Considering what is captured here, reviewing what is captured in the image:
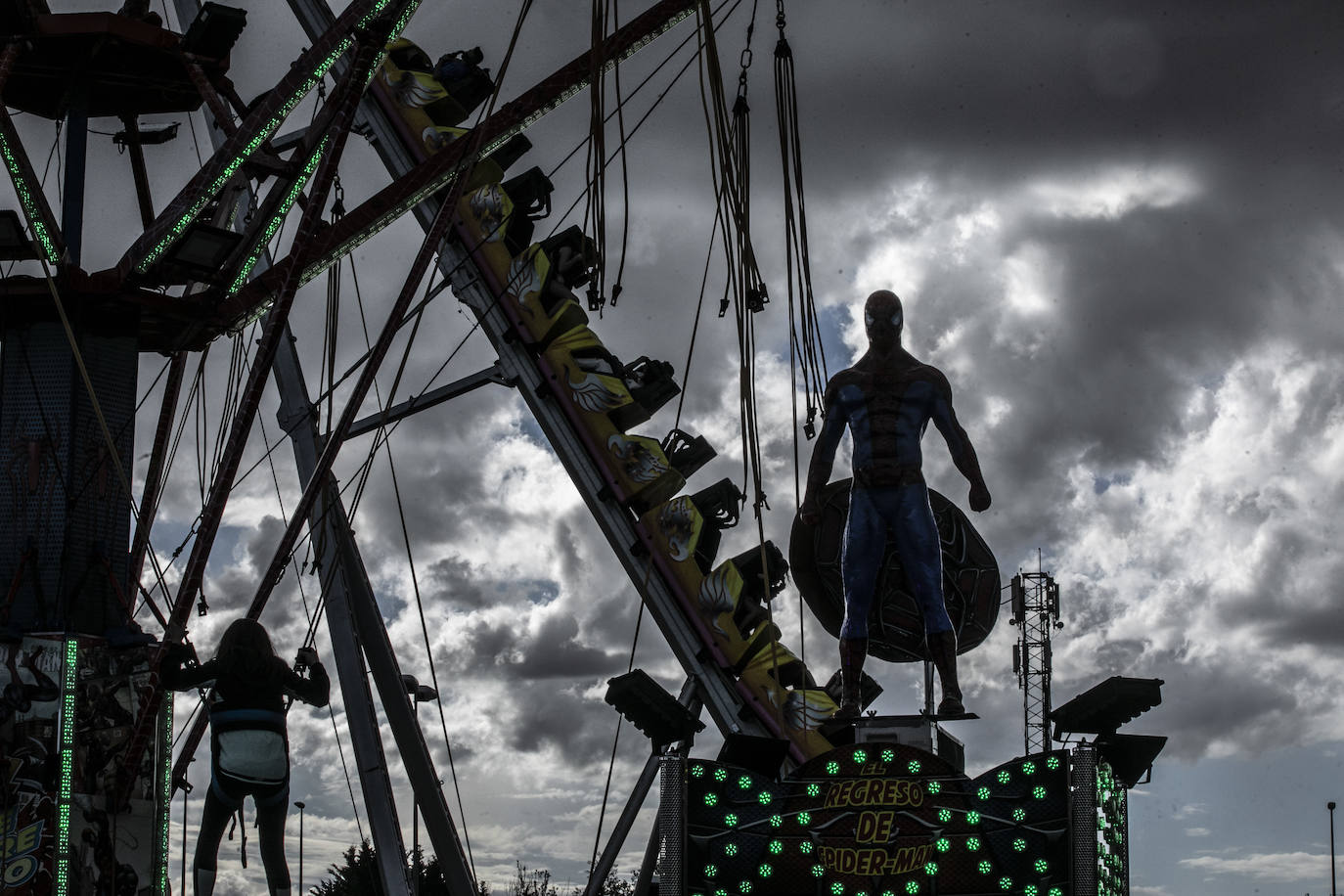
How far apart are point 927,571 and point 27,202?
8.55 m

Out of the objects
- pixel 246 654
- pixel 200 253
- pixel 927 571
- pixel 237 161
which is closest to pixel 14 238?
pixel 200 253

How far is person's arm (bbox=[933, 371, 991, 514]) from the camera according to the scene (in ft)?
40.4

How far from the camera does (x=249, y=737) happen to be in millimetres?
11047

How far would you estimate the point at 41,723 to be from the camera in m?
13.1

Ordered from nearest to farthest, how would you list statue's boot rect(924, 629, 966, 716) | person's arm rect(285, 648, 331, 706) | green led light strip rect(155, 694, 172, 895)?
person's arm rect(285, 648, 331, 706) → statue's boot rect(924, 629, 966, 716) → green led light strip rect(155, 694, 172, 895)

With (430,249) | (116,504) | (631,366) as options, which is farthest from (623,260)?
(631,366)

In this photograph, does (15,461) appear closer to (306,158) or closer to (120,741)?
(120,741)

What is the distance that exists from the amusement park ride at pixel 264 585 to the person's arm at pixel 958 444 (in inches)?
32.9

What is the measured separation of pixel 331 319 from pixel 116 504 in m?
3.51

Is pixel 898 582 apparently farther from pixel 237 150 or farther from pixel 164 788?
pixel 237 150

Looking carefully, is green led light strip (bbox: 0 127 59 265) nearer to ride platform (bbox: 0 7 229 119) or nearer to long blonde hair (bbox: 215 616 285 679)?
ride platform (bbox: 0 7 229 119)

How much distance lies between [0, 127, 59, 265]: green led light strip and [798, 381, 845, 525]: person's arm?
22.6 feet

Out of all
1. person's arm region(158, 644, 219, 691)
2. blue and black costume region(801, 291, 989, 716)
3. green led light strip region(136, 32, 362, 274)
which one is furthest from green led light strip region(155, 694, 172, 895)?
blue and black costume region(801, 291, 989, 716)

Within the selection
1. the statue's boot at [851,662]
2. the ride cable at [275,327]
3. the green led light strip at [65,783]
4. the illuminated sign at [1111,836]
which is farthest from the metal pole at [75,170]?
the illuminated sign at [1111,836]
